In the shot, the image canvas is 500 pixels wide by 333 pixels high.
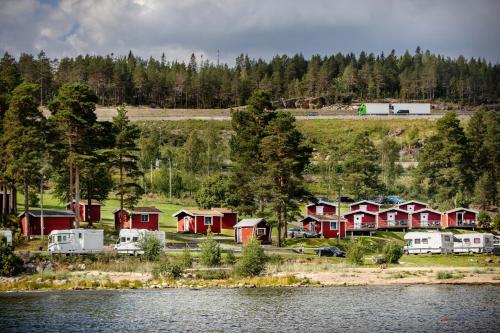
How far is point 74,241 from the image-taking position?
63.9 m

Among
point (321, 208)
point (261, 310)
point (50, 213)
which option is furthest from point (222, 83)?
point (261, 310)

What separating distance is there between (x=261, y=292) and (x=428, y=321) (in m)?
15.2

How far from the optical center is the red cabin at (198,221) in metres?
85.6

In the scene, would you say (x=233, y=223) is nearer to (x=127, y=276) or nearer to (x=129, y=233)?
(x=129, y=233)

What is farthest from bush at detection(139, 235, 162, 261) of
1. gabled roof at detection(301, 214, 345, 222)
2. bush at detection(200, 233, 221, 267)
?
gabled roof at detection(301, 214, 345, 222)

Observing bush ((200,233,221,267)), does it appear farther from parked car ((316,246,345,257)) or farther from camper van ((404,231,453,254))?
camper van ((404,231,453,254))

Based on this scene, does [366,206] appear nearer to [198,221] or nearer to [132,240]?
[198,221]

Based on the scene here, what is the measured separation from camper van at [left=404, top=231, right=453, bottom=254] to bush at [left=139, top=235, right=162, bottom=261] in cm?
2764

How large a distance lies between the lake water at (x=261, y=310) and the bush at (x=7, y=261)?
6.25m

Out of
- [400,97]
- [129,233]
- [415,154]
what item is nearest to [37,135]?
[129,233]

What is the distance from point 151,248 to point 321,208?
3784 cm

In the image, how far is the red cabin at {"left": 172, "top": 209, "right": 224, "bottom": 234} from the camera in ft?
281

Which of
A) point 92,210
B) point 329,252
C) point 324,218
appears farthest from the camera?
point 324,218

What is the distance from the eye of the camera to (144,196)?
360ft
